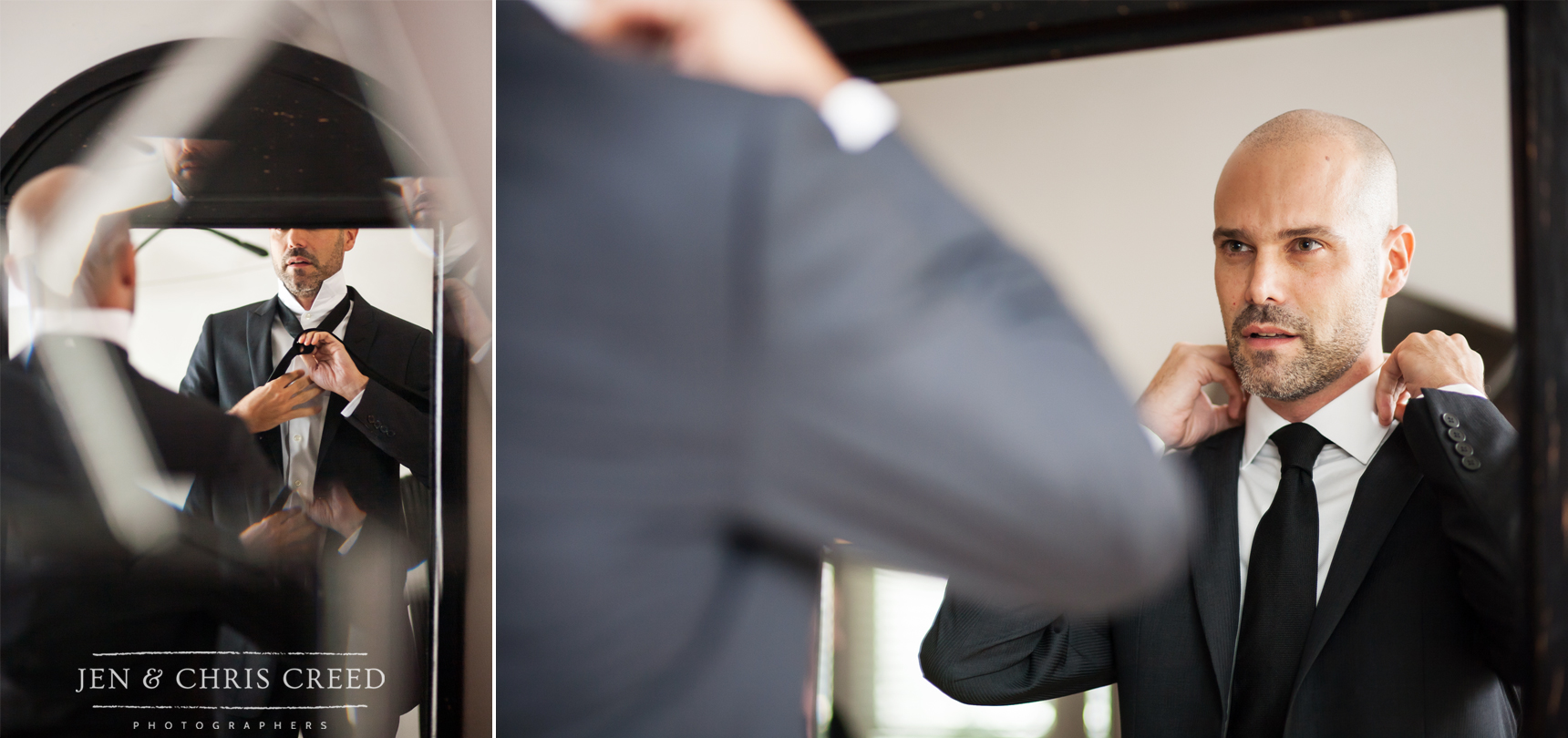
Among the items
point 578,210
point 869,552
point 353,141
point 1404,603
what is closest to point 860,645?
point 869,552

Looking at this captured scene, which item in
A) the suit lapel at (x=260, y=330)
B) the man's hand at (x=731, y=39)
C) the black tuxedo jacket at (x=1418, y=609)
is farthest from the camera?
the suit lapel at (x=260, y=330)

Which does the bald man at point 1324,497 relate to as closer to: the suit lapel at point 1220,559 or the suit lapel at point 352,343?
the suit lapel at point 1220,559

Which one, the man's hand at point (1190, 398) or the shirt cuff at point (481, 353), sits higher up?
the shirt cuff at point (481, 353)

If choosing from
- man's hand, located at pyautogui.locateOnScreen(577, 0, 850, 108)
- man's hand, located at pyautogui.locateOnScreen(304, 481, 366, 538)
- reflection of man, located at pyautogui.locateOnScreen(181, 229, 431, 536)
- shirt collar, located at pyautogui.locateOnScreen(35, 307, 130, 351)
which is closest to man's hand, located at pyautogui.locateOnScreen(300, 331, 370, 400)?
reflection of man, located at pyautogui.locateOnScreen(181, 229, 431, 536)

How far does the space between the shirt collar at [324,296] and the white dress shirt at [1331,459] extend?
3.42 ft

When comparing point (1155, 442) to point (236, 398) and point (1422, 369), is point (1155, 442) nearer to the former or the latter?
point (1422, 369)

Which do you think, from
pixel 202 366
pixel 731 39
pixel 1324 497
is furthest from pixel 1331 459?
pixel 202 366

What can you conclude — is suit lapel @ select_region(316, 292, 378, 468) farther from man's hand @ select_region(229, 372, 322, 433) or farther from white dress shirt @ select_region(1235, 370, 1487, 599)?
white dress shirt @ select_region(1235, 370, 1487, 599)

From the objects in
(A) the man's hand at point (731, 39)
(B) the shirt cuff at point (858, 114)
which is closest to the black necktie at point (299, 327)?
(A) the man's hand at point (731, 39)

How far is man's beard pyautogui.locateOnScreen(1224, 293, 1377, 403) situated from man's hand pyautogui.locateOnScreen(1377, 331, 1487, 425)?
0.03 meters

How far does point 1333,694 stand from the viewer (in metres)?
0.79

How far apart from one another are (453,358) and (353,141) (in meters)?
0.31

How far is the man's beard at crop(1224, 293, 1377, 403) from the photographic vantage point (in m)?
0.79

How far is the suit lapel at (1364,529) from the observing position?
30.7 inches
